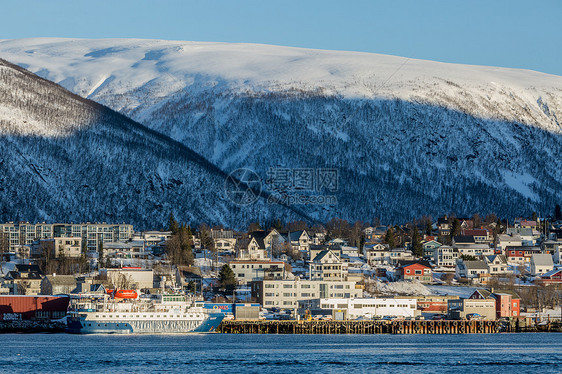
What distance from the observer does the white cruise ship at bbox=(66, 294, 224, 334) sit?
12975cm

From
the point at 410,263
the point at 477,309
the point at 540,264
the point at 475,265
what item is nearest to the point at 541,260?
the point at 540,264

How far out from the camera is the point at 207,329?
132m

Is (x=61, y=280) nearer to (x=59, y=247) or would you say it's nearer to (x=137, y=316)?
(x=137, y=316)

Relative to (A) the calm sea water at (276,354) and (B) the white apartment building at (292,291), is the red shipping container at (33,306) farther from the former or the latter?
(B) the white apartment building at (292,291)

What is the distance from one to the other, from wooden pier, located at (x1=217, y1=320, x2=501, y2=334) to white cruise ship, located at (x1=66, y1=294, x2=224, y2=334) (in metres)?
7.09

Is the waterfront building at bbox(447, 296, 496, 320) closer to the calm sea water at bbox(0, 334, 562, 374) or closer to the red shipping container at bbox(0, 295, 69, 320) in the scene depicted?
the calm sea water at bbox(0, 334, 562, 374)

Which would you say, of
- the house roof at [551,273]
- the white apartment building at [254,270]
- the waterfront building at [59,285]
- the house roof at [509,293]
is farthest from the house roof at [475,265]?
the waterfront building at [59,285]

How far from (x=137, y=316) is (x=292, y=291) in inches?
1150

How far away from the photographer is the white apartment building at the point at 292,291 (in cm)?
15088

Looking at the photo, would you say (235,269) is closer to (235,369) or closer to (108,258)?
(108,258)

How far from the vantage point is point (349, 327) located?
140 metres

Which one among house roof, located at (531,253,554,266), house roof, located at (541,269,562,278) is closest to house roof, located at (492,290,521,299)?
house roof, located at (541,269,562,278)

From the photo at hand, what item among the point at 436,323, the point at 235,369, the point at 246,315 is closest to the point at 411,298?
the point at 436,323

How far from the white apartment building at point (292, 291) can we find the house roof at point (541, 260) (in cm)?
4956
